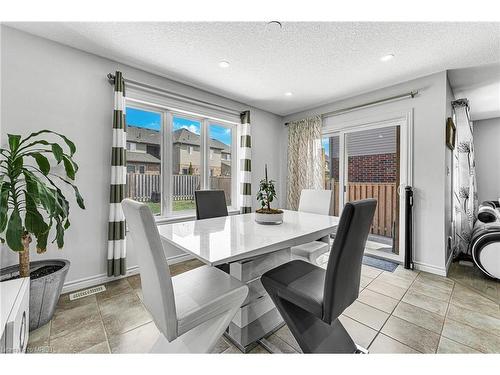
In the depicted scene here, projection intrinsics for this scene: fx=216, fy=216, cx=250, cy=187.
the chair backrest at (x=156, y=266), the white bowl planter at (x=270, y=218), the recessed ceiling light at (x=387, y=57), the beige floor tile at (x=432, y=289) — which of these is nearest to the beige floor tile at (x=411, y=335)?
the beige floor tile at (x=432, y=289)

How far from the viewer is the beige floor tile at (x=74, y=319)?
1576 millimetres

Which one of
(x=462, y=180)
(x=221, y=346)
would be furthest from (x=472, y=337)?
(x=462, y=180)

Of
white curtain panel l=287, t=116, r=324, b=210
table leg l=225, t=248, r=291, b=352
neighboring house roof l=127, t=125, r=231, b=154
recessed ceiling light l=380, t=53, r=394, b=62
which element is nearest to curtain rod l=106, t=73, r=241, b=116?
neighboring house roof l=127, t=125, r=231, b=154

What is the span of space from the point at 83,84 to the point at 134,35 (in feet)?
2.51

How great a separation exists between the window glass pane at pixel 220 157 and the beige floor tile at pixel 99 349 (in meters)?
2.23

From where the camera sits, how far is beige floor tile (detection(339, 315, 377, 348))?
1.49 m

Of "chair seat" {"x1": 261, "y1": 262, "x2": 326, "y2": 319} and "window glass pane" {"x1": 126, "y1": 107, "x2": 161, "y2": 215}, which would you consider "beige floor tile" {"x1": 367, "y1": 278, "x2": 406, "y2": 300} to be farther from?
"window glass pane" {"x1": 126, "y1": 107, "x2": 161, "y2": 215}

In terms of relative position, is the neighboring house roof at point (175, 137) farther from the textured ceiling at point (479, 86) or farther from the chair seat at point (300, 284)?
the textured ceiling at point (479, 86)

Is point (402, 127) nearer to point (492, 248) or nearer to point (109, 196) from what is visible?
point (492, 248)

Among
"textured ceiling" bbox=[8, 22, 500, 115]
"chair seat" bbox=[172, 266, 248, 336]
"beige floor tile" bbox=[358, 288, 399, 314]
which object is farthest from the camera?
"beige floor tile" bbox=[358, 288, 399, 314]

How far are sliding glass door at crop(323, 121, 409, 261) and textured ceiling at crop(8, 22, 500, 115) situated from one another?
0.72 m

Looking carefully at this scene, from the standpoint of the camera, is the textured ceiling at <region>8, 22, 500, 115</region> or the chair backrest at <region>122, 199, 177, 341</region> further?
the textured ceiling at <region>8, 22, 500, 115</region>

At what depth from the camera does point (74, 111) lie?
2.11m
